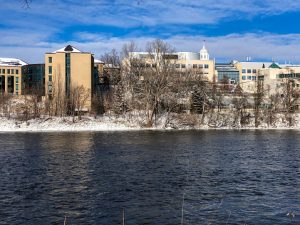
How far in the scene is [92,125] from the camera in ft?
296

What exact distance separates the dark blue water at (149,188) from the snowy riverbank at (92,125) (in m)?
45.1

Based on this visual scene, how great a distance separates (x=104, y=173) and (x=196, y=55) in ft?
Result: 558

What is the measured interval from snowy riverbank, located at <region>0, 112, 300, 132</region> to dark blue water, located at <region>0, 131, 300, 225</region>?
45.1m

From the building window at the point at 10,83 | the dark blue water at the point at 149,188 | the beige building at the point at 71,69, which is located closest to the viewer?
the dark blue water at the point at 149,188

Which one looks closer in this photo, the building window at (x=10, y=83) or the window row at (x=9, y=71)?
the window row at (x=9, y=71)

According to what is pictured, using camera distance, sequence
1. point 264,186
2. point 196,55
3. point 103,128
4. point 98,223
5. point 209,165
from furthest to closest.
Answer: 1. point 196,55
2. point 103,128
3. point 209,165
4. point 264,186
5. point 98,223

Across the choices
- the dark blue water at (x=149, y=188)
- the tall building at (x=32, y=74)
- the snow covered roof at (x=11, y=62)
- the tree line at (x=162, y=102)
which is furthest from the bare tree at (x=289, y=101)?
the snow covered roof at (x=11, y=62)

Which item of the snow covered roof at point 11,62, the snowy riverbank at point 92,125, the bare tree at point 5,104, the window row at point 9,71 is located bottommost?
the snowy riverbank at point 92,125

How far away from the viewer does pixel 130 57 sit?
110 m

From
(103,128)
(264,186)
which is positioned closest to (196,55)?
A: (103,128)

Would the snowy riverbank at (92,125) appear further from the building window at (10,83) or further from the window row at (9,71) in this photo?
the window row at (9,71)

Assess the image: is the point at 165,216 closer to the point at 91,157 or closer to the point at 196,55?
the point at 91,157

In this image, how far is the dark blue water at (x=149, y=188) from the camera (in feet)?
63.4

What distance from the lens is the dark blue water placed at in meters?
19.3
